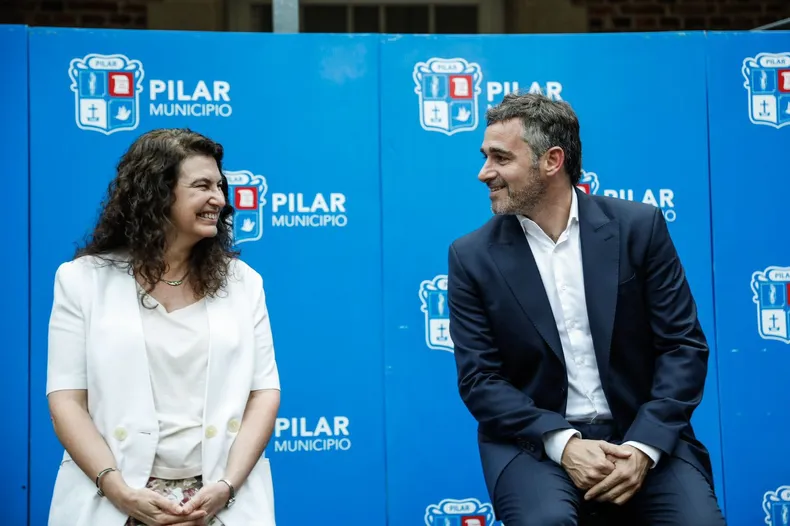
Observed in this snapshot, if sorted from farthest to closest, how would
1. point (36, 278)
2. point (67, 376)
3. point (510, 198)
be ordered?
1. point (36, 278)
2. point (510, 198)
3. point (67, 376)

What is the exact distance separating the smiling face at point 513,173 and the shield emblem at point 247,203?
132 cm

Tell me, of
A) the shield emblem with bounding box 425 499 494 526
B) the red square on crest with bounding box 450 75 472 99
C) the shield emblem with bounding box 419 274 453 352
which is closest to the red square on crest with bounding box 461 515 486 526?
the shield emblem with bounding box 425 499 494 526

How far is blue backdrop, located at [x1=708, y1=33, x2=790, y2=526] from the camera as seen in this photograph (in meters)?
4.03

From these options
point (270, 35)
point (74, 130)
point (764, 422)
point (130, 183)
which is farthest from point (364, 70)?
point (764, 422)

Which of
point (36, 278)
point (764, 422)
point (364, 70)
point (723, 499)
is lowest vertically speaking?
point (723, 499)

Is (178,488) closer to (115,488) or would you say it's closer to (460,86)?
(115,488)

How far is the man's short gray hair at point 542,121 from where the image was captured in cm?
292

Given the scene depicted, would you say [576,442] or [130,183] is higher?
[130,183]

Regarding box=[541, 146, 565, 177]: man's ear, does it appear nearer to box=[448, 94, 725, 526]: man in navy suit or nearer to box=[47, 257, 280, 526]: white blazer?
box=[448, 94, 725, 526]: man in navy suit

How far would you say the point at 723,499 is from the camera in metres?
4.02

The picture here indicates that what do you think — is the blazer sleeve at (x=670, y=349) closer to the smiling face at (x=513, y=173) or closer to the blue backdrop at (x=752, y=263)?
the smiling face at (x=513, y=173)

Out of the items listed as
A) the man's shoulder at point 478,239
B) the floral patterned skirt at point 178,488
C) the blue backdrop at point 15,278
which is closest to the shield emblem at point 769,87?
the man's shoulder at point 478,239

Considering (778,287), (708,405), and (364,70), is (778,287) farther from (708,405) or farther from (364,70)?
(364,70)

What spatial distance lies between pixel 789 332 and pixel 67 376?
9.72ft
